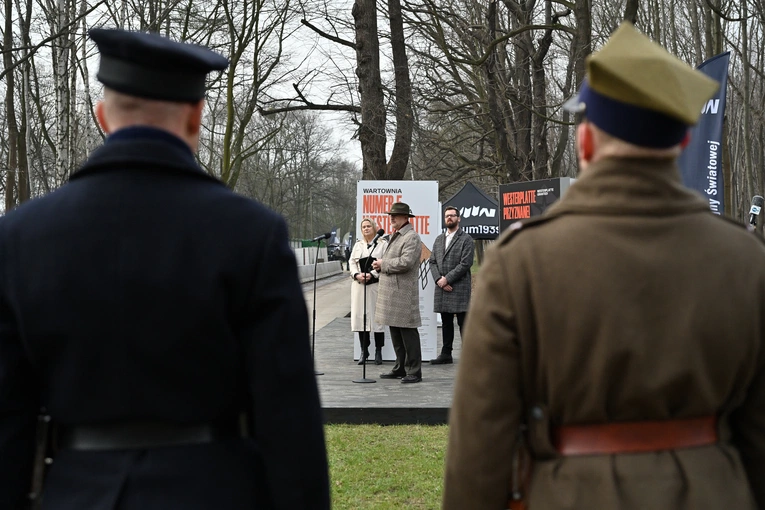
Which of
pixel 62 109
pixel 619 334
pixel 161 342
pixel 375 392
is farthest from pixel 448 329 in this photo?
pixel 161 342

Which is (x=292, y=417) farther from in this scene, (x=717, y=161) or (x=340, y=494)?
(x=717, y=161)

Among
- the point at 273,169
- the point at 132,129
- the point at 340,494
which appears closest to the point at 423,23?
the point at 340,494

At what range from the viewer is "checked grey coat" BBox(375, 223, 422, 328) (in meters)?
11.8

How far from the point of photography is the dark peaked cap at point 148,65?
2.54 meters

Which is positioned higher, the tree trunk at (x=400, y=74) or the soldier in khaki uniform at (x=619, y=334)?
the tree trunk at (x=400, y=74)

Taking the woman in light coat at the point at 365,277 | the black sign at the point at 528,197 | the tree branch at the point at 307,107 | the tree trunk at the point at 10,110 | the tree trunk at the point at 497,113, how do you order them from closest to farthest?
the black sign at the point at 528,197
the woman in light coat at the point at 365,277
the tree branch at the point at 307,107
the tree trunk at the point at 10,110
the tree trunk at the point at 497,113

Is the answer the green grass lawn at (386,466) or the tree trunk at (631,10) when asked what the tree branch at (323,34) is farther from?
the green grass lawn at (386,466)

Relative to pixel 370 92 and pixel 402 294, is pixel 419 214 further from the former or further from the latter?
pixel 370 92

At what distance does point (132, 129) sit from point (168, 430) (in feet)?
2.57

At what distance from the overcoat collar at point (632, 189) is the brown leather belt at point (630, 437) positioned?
541mm

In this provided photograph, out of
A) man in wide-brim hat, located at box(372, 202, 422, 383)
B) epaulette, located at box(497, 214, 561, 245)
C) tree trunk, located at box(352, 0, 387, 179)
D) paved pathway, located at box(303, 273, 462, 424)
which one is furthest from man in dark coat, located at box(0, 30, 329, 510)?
tree trunk, located at box(352, 0, 387, 179)

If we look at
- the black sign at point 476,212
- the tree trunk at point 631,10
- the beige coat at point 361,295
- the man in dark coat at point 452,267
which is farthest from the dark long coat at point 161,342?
the black sign at point 476,212

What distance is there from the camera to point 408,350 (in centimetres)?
1179

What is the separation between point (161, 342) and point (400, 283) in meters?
9.54
